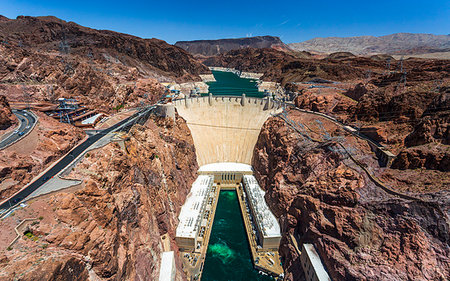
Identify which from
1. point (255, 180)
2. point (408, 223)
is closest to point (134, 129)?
point (255, 180)

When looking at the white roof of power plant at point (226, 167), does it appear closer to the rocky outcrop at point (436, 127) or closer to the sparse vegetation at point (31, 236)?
the rocky outcrop at point (436, 127)

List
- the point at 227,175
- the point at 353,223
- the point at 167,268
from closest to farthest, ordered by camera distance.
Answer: the point at 353,223 < the point at 167,268 < the point at 227,175

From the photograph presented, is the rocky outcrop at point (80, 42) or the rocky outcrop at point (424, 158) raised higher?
the rocky outcrop at point (80, 42)

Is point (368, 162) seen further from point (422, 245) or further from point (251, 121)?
point (251, 121)

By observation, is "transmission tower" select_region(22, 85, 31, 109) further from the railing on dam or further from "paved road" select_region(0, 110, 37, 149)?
the railing on dam

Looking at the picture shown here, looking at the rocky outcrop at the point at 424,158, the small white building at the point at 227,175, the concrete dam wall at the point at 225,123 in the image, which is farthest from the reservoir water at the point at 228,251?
the rocky outcrop at the point at 424,158

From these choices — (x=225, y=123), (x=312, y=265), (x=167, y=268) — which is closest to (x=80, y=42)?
(x=225, y=123)

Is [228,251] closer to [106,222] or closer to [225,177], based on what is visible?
[225,177]
